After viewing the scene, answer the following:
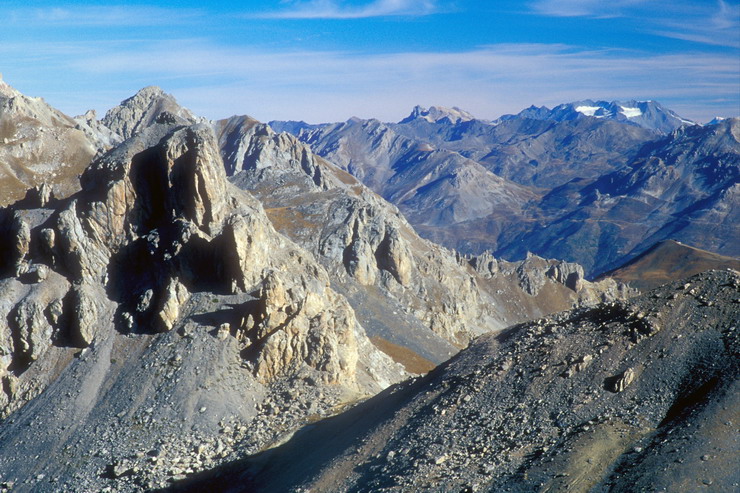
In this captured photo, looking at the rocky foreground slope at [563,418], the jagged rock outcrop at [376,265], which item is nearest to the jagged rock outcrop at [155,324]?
the rocky foreground slope at [563,418]

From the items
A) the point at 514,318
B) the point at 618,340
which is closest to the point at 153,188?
the point at 618,340

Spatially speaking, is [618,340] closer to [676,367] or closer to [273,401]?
[676,367]

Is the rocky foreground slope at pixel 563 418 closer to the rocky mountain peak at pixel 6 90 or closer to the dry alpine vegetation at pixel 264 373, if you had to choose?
the dry alpine vegetation at pixel 264 373

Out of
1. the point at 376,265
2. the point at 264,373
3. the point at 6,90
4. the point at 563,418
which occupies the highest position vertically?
the point at 6,90

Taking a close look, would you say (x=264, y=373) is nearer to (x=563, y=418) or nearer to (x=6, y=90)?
(x=563, y=418)

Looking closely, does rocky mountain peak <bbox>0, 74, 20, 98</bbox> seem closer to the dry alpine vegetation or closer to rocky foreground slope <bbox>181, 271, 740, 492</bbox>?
the dry alpine vegetation

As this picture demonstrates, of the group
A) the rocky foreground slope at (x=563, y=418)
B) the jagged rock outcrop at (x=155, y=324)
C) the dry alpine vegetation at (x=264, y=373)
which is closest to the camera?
the rocky foreground slope at (x=563, y=418)

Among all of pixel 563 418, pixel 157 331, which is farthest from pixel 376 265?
pixel 563 418
